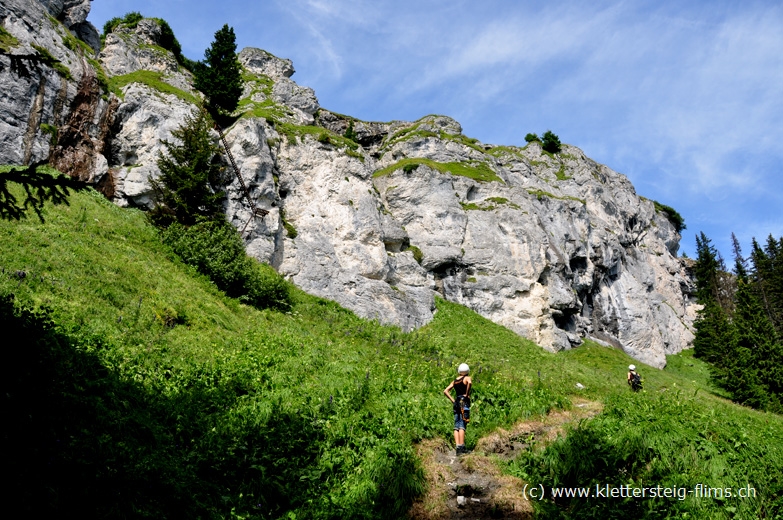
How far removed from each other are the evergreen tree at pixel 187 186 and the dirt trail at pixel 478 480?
62.5ft

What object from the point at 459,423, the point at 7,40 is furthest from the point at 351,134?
the point at 459,423

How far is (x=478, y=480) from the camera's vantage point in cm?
939

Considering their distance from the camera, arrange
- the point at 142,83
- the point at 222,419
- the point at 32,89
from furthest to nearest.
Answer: the point at 142,83 → the point at 32,89 → the point at 222,419

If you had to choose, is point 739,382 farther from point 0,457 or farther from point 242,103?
point 242,103

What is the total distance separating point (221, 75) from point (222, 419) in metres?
39.7

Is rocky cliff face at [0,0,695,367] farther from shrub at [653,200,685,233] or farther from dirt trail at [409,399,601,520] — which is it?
shrub at [653,200,685,233]

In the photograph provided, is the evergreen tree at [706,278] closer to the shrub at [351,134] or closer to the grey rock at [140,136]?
the shrub at [351,134]

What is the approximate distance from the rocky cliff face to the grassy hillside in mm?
11639

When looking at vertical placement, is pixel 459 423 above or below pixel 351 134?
below

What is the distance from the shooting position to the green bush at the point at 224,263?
2166 cm

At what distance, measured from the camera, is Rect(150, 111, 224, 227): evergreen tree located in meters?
24.3

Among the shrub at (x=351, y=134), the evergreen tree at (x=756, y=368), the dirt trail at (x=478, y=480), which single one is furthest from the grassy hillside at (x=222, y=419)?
the shrub at (x=351, y=134)

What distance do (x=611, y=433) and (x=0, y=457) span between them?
10.9 meters

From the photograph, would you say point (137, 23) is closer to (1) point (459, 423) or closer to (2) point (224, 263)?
(2) point (224, 263)
